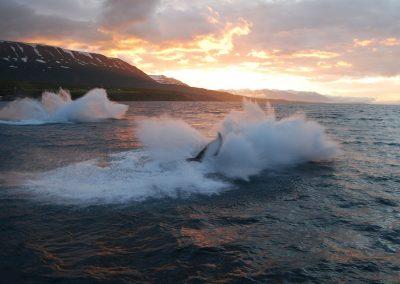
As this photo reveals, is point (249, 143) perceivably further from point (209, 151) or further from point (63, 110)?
point (63, 110)

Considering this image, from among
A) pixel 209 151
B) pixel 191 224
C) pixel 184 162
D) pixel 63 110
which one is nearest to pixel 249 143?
pixel 209 151

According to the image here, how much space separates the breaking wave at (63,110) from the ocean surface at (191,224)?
34.6 meters

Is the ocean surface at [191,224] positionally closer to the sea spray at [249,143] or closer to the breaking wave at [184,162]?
the breaking wave at [184,162]

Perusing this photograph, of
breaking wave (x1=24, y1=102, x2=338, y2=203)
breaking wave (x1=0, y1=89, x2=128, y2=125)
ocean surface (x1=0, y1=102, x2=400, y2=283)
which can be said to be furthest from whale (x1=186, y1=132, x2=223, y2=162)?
breaking wave (x1=0, y1=89, x2=128, y2=125)

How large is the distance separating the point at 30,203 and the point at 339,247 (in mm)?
9672

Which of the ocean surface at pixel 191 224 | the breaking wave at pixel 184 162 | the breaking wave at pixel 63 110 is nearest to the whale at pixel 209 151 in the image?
the breaking wave at pixel 184 162

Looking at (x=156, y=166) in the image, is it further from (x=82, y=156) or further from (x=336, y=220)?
(x=336, y=220)

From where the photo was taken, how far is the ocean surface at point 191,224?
27.1 feet

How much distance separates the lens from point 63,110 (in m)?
52.4

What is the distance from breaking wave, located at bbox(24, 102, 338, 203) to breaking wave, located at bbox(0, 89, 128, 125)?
30.1 meters

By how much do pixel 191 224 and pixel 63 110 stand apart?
151 ft

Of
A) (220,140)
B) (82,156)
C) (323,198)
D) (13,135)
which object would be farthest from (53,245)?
(13,135)

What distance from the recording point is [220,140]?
1883 cm

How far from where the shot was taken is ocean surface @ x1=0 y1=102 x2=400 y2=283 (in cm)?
825
